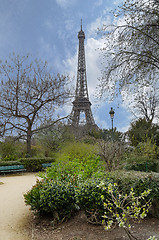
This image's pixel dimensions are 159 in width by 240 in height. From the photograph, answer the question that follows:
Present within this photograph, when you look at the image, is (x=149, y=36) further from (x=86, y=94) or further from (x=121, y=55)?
(x=86, y=94)

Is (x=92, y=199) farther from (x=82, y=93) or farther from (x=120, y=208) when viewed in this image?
(x=82, y=93)

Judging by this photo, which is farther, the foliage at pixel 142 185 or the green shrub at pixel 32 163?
the green shrub at pixel 32 163

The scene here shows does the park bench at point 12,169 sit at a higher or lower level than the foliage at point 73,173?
lower

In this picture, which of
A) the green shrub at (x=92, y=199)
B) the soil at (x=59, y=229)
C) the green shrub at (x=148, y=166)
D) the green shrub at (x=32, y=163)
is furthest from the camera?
the green shrub at (x=32, y=163)

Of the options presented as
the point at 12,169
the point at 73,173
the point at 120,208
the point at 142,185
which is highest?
the point at 73,173

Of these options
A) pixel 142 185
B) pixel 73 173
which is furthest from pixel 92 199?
pixel 73 173

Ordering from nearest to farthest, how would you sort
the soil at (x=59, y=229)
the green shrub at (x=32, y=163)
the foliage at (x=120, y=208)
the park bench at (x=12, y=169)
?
1. the foliage at (x=120, y=208)
2. the soil at (x=59, y=229)
3. the park bench at (x=12, y=169)
4. the green shrub at (x=32, y=163)

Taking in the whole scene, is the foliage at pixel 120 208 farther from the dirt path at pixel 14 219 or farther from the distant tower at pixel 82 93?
the distant tower at pixel 82 93

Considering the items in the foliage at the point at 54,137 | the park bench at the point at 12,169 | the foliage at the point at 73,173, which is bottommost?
the park bench at the point at 12,169

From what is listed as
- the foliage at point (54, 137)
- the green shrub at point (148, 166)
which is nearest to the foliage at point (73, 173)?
the green shrub at point (148, 166)

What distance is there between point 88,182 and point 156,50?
4.82 m

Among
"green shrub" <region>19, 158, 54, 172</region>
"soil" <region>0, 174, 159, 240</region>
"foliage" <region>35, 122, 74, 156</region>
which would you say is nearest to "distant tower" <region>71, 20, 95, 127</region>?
Answer: "foliage" <region>35, 122, 74, 156</region>

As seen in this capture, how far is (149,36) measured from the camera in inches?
230

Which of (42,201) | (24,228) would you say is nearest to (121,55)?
(42,201)
